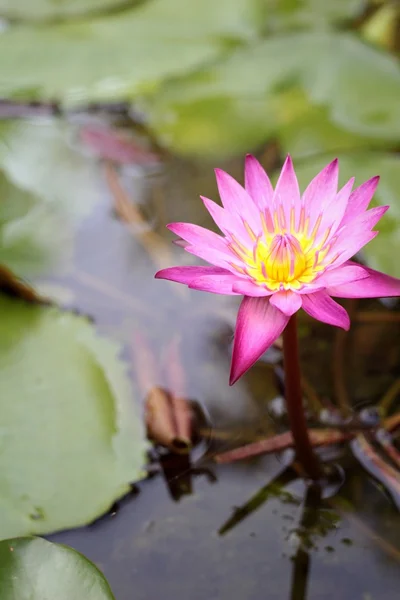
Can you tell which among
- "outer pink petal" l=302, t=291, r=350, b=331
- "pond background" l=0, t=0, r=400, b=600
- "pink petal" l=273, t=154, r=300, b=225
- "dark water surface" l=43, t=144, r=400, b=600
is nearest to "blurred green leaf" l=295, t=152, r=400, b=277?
"pond background" l=0, t=0, r=400, b=600

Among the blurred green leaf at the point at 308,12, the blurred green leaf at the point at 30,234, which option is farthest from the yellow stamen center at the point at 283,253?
the blurred green leaf at the point at 308,12

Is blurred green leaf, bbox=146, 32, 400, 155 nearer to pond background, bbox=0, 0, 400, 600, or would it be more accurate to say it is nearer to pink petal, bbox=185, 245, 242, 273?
pond background, bbox=0, 0, 400, 600

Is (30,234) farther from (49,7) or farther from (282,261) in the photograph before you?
(49,7)

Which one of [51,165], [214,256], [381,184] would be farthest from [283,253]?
[51,165]

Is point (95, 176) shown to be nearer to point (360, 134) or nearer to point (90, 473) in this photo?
point (360, 134)

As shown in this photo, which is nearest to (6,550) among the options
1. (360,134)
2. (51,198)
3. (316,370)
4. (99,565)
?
(99,565)

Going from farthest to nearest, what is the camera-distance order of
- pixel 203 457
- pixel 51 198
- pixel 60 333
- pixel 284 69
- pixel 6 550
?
pixel 284 69, pixel 51 198, pixel 60 333, pixel 203 457, pixel 6 550

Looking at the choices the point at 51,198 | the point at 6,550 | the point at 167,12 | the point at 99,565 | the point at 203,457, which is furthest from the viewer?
the point at 167,12
